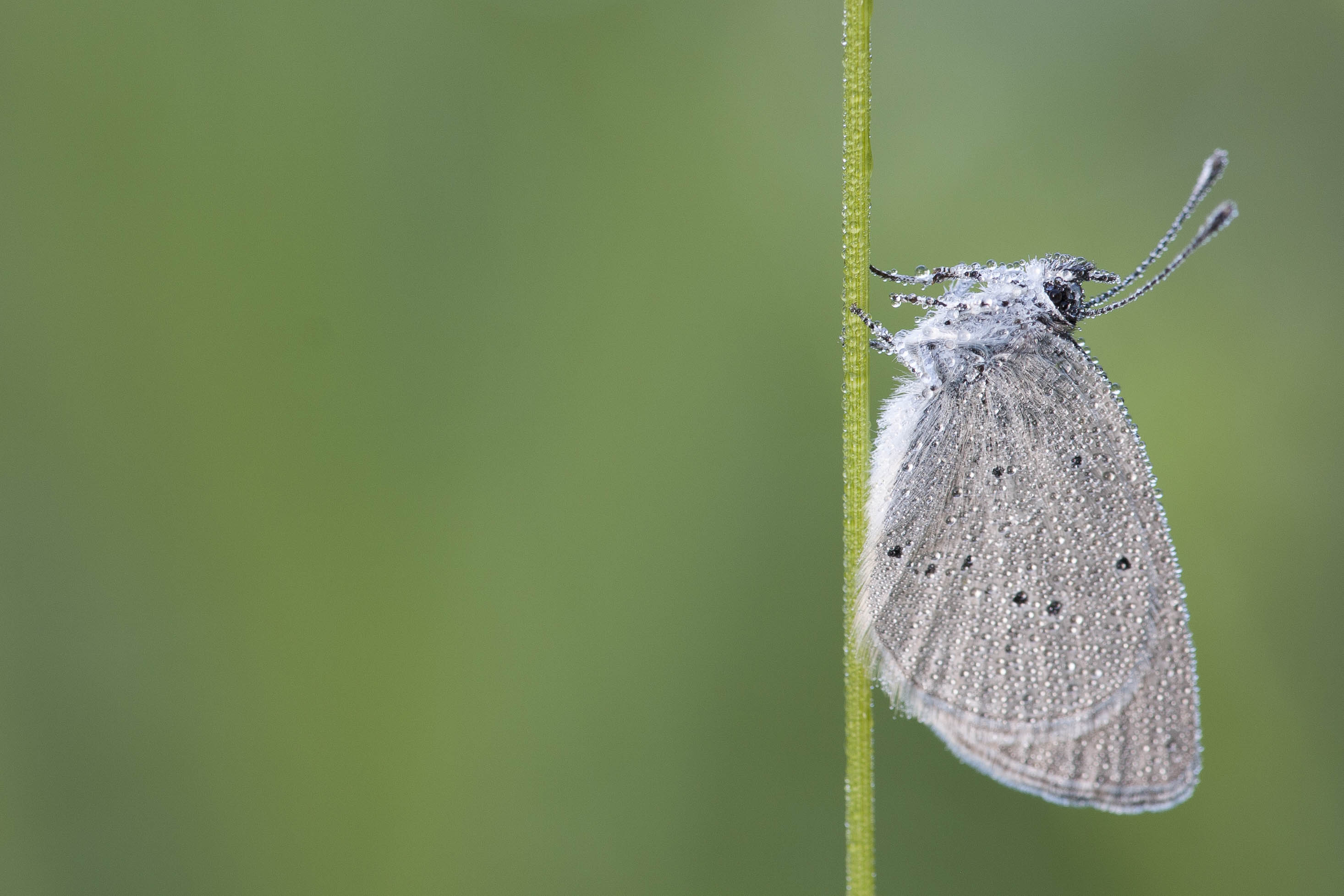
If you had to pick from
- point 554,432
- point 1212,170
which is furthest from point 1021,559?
point 554,432

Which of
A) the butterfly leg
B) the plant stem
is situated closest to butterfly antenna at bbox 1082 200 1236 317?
the butterfly leg

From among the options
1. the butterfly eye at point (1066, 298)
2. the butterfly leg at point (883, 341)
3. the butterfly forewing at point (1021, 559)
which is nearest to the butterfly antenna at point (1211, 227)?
the butterfly eye at point (1066, 298)

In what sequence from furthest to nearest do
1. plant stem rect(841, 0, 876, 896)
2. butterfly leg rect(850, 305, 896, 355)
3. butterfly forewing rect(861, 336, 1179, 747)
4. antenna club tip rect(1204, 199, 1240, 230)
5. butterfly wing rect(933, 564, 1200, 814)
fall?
butterfly leg rect(850, 305, 896, 355) < butterfly forewing rect(861, 336, 1179, 747) < butterfly wing rect(933, 564, 1200, 814) < antenna club tip rect(1204, 199, 1240, 230) < plant stem rect(841, 0, 876, 896)

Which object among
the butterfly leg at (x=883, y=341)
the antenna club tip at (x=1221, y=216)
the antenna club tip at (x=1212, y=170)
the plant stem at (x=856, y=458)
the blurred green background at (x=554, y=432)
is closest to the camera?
the plant stem at (x=856, y=458)

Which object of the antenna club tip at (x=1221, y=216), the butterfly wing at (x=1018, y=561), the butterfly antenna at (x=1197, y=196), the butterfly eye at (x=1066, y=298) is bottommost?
the butterfly wing at (x=1018, y=561)

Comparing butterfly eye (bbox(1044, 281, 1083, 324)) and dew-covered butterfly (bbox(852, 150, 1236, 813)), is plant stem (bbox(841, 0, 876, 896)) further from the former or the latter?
butterfly eye (bbox(1044, 281, 1083, 324))

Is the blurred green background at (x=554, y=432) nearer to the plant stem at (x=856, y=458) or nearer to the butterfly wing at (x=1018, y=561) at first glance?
the butterfly wing at (x=1018, y=561)

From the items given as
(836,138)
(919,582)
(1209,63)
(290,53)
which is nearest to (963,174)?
(836,138)

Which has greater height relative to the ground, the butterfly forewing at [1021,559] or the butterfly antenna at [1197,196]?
the butterfly antenna at [1197,196]

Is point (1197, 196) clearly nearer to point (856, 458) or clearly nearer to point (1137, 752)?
point (856, 458)
